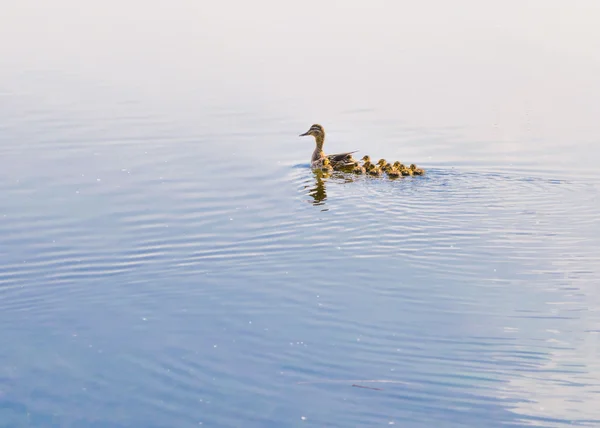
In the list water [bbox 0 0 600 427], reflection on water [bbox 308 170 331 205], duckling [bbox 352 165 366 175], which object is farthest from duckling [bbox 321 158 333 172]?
duckling [bbox 352 165 366 175]

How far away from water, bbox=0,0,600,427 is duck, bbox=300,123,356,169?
1.33 feet

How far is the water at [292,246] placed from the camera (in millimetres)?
8227

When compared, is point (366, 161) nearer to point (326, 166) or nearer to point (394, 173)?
point (326, 166)

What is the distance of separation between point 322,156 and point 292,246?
16.1ft

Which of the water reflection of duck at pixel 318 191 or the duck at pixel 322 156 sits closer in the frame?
the water reflection of duck at pixel 318 191

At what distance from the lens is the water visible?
8.23m

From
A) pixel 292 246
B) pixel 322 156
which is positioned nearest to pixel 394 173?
pixel 322 156

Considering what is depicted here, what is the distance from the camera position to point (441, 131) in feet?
63.4

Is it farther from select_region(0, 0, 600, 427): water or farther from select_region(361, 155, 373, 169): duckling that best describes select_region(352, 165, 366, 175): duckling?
select_region(0, 0, 600, 427): water

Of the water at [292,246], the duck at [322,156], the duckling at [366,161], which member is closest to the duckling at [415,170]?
the water at [292,246]

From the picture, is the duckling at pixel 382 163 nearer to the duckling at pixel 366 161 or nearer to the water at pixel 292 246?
the duckling at pixel 366 161

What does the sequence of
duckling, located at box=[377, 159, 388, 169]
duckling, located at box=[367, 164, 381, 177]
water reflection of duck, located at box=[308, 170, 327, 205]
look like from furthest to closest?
duckling, located at box=[377, 159, 388, 169]
duckling, located at box=[367, 164, 381, 177]
water reflection of duck, located at box=[308, 170, 327, 205]

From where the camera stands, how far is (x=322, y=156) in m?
16.7

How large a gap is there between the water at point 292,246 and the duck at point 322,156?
0.40 metres
